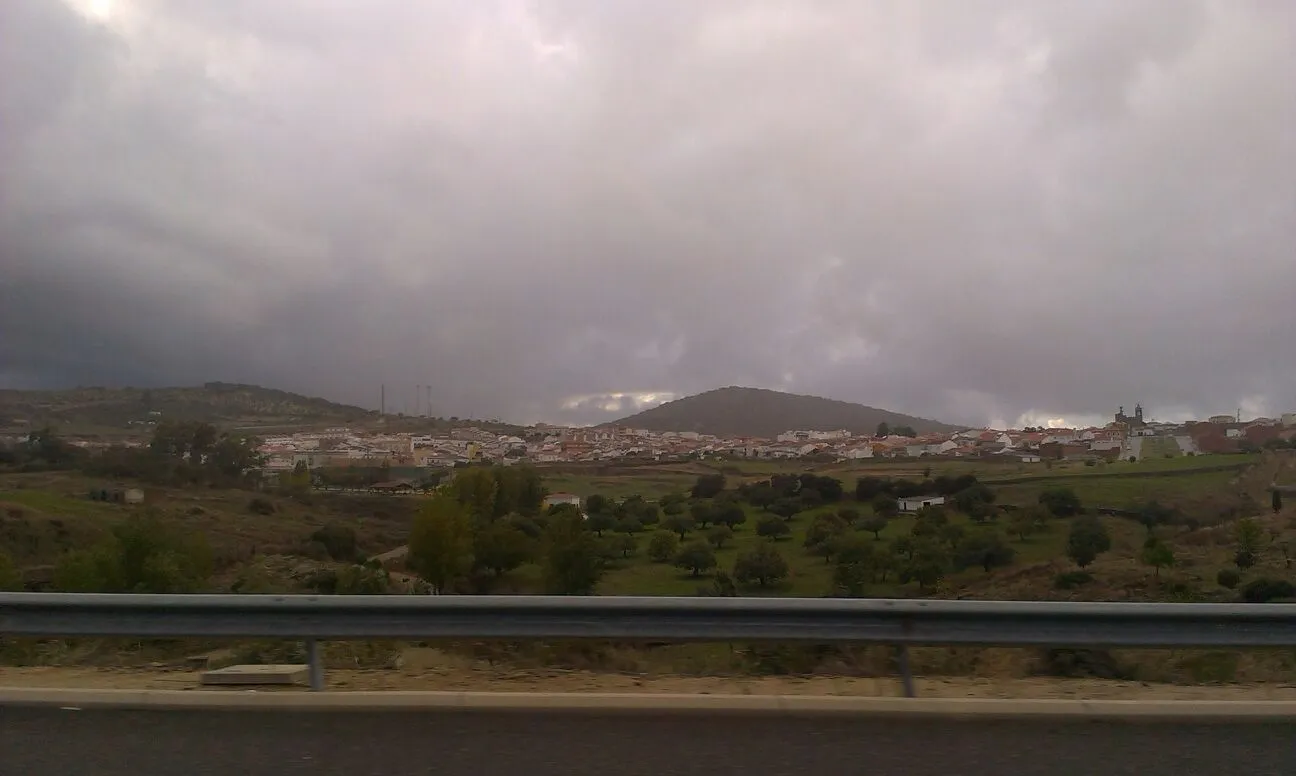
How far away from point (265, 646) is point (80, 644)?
1.98 meters

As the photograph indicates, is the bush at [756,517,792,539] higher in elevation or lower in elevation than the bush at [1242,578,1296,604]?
higher

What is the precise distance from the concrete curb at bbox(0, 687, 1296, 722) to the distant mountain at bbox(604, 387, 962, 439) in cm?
2462

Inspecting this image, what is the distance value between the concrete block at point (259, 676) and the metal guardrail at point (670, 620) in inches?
8.7

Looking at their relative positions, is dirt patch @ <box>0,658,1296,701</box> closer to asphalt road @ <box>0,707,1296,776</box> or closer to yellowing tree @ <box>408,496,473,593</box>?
asphalt road @ <box>0,707,1296,776</box>

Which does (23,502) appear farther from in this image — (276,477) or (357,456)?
(357,456)

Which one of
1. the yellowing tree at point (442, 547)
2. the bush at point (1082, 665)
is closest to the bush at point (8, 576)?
the yellowing tree at point (442, 547)

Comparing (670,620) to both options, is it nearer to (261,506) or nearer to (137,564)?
(137,564)

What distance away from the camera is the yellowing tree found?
12.2 m

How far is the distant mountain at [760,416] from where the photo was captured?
105 feet

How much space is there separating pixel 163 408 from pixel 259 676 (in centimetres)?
2438

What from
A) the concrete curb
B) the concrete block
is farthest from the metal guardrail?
the concrete curb

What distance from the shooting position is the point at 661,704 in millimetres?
5309

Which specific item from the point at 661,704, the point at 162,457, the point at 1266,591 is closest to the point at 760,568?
the point at 1266,591

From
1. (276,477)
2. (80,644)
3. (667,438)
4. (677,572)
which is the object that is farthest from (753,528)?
(667,438)
